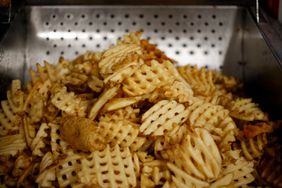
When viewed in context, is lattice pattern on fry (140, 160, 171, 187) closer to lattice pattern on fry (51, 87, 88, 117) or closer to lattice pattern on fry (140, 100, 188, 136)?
lattice pattern on fry (140, 100, 188, 136)

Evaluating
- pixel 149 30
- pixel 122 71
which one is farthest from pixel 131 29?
pixel 122 71

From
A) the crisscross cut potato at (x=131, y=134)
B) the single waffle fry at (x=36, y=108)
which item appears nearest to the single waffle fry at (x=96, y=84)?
the crisscross cut potato at (x=131, y=134)

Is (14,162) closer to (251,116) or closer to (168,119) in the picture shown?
(168,119)

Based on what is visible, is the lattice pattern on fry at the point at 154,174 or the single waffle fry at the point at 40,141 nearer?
the lattice pattern on fry at the point at 154,174

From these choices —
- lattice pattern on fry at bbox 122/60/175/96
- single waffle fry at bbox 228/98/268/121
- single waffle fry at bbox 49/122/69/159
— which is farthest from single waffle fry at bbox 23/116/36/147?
single waffle fry at bbox 228/98/268/121

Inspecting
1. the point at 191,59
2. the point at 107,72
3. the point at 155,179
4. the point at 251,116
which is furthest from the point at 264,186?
the point at 191,59

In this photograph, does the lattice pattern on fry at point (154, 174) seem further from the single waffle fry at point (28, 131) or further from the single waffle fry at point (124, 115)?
the single waffle fry at point (28, 131)

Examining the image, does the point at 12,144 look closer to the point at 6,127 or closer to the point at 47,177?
the point at 6,127
